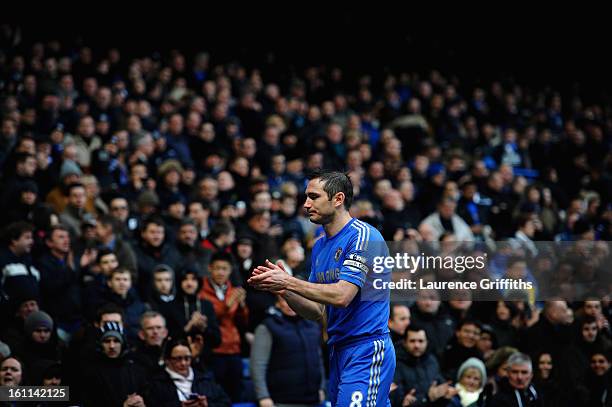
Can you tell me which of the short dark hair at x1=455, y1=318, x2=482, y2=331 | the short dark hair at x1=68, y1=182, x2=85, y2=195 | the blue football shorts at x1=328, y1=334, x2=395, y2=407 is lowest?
the blue football shorts at x1=328, y1=334, x2=395, y2=407

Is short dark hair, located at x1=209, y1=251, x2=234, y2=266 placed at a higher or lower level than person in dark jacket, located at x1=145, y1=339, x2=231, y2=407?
higher

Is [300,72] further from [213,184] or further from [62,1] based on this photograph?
[213,184]

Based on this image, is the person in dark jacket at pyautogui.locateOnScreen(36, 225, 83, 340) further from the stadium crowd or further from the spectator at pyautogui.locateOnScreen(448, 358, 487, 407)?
the spectator at pyautogui.locateOnScreen(448, 358, 487, 407)

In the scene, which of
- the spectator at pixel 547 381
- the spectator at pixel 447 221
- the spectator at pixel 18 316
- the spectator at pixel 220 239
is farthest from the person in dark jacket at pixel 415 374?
the spectator at pixel 447 221

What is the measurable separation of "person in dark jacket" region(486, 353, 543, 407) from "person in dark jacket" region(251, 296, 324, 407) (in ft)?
5.90

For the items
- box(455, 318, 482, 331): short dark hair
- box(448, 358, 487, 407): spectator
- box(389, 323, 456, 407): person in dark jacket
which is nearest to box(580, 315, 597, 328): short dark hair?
box(455, 318, 482, 331): short dark hair

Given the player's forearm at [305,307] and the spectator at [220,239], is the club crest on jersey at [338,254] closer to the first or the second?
the player's forearm at [305,307]

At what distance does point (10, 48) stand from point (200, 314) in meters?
8.40

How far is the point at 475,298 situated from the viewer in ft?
34.4

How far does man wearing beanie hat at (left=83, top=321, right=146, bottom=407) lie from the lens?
8477 mm

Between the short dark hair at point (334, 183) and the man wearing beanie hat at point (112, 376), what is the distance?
2.97 metres

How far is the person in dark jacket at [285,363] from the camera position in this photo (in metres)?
9.62

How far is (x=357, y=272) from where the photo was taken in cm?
636

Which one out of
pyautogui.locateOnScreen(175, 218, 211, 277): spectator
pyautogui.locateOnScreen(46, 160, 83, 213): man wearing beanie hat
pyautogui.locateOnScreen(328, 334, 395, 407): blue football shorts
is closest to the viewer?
pyautogui.locateOnScreen(328, 334, 395, 407): blue football shorts
